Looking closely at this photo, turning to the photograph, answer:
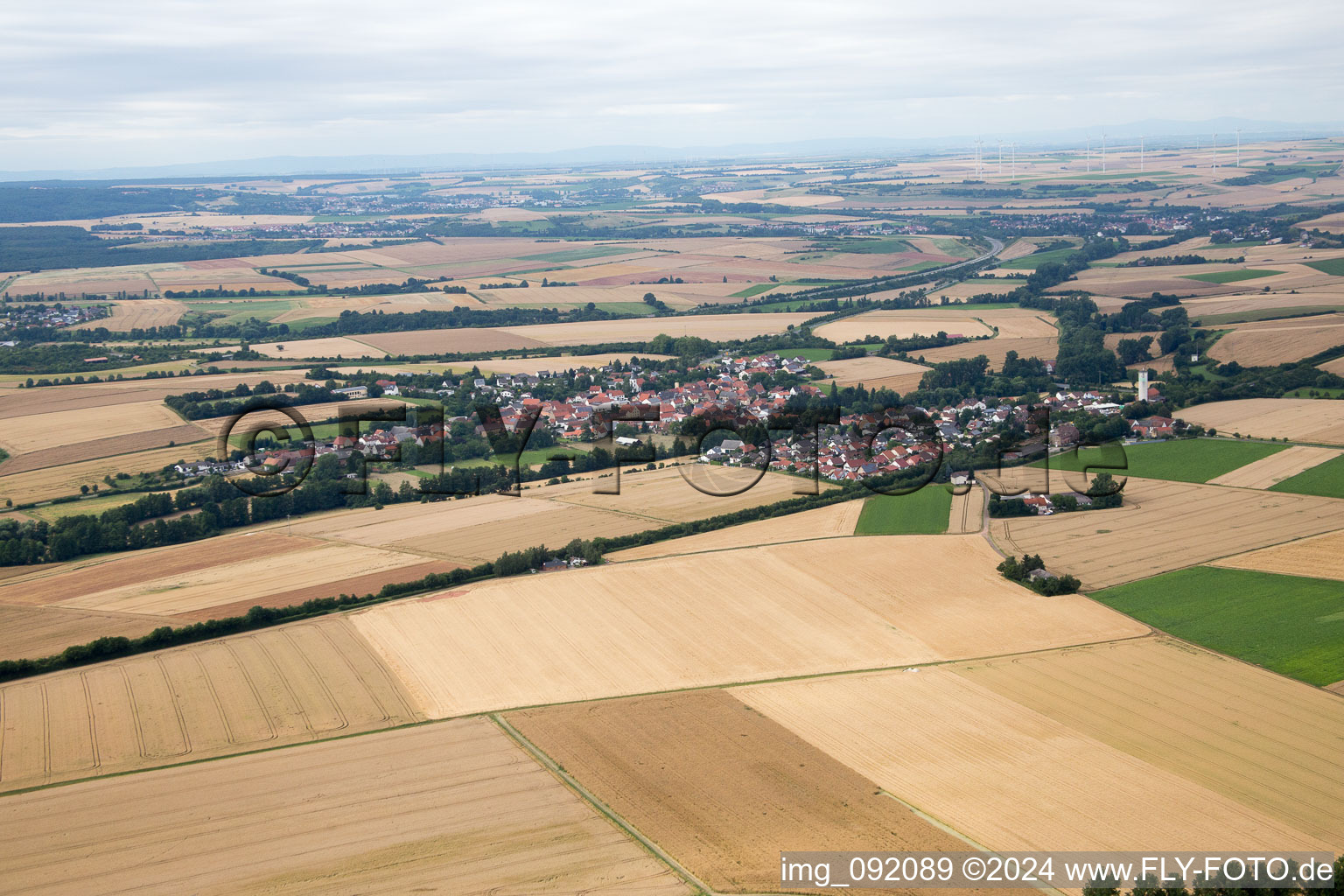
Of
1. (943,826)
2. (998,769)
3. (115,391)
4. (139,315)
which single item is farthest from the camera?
(139,315)

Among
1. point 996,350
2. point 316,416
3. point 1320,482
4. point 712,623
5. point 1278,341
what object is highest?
point 1278,341

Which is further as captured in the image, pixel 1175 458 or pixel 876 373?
pixel 876 373

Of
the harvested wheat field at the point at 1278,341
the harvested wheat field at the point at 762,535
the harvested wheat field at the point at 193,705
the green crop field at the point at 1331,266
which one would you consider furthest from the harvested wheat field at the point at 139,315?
the green crop field at the point at 1331,266

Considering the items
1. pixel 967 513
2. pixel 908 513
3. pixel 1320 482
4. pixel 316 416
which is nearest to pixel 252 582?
pixel 908 513

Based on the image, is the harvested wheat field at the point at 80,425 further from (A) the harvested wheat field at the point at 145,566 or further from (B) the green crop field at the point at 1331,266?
(B) the green crop field at the point at 1331,266

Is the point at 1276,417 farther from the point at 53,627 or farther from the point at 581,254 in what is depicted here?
the point at 581,254

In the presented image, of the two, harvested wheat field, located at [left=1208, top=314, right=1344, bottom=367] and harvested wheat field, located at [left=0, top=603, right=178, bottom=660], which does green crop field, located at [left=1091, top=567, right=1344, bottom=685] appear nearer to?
harvested wheat field, located at [left=0, top=603, right=178, bottom=660]
